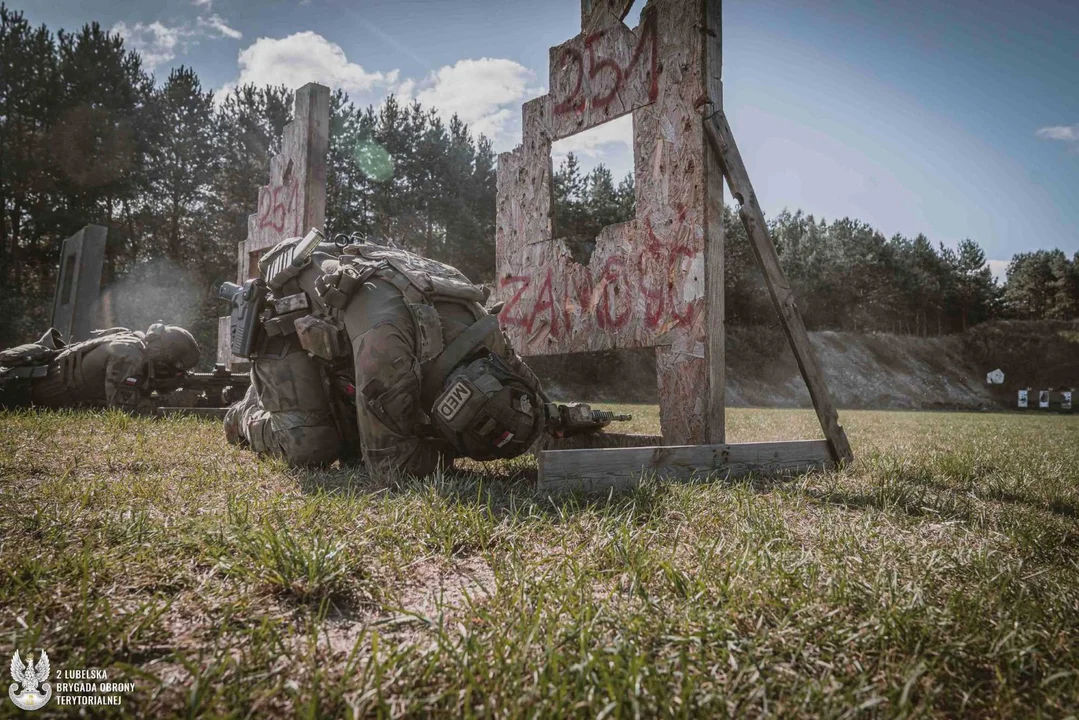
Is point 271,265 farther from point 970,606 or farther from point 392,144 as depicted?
point 392,144

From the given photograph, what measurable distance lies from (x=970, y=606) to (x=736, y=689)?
0.75 meters

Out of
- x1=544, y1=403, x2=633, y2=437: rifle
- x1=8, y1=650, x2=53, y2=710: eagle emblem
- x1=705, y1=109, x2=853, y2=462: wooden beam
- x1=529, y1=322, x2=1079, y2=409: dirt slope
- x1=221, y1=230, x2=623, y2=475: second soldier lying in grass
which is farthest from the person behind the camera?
x1=529, y1=322, x2=1079, y2=409: dirt slope

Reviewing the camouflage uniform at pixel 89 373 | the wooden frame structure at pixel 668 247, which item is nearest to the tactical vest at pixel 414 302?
the wooden frame structure at pixel 668 247

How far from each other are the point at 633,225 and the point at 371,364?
2410 mm

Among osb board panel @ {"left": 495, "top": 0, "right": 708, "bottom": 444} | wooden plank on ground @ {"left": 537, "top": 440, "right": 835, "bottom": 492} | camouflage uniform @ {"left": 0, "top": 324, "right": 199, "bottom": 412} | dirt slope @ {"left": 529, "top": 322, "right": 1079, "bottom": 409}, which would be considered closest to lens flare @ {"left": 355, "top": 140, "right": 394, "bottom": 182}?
dirt slope @ {"left": 529, "top": 322, "right": 1079, "bottom": 409}

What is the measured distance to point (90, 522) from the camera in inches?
78.2

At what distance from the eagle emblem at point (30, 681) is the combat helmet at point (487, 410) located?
191 centimetres

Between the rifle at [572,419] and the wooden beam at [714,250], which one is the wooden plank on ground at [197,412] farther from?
the wooden beam at [714,250]

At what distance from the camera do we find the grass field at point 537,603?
110 cm

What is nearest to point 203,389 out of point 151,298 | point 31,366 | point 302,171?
point 31,366

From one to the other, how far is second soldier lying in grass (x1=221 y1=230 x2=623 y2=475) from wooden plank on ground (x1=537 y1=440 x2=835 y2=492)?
323 mm

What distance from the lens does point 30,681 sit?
1.07 meters

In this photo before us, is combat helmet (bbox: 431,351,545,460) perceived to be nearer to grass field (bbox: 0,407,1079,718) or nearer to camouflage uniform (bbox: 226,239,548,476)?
camouflage uniform (bbox: 226,239,548,476)

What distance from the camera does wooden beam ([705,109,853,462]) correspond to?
12.8ft
